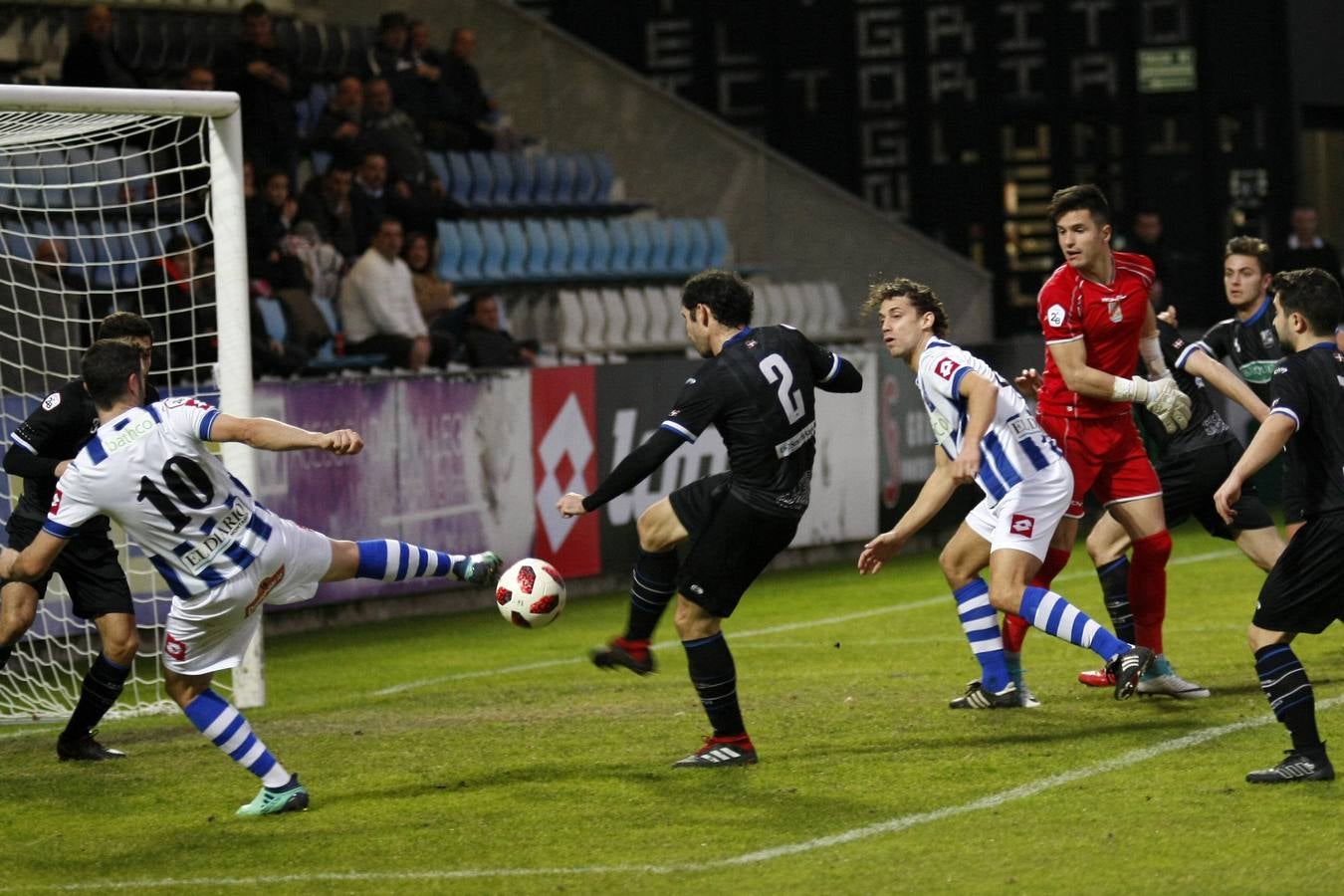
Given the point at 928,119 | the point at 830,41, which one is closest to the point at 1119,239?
the point at 928,119

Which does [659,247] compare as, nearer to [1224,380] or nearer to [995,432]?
[1224,380]

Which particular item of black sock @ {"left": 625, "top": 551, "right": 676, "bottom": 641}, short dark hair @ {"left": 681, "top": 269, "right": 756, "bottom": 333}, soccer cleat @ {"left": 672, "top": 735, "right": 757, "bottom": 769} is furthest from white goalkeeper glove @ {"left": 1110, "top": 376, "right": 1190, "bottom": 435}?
soccer cleat @ {"left": 672, "top": 735, "right": 757, "bottom": 769}

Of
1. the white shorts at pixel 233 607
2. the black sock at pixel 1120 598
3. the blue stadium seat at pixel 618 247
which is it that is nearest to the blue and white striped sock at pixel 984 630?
the black sock at pixel 1120 598

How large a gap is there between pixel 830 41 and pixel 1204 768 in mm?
15536

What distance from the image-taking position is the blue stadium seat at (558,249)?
60.1 ft

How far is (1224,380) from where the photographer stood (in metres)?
8.95

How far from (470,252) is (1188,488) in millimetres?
9292

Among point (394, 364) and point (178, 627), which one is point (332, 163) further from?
point (178, 627)

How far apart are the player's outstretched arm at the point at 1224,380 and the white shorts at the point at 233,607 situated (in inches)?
158

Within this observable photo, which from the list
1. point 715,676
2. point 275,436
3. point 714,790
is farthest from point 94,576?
point 714,790

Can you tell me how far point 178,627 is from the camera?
7.17 metres

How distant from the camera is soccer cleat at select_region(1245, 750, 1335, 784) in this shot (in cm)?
693

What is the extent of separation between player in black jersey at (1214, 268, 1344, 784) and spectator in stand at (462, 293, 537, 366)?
9140 millimetres

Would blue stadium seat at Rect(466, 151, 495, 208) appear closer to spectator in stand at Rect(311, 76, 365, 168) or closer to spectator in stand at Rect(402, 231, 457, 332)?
spectator in stand at Rect(311, 76, 365, 168)
